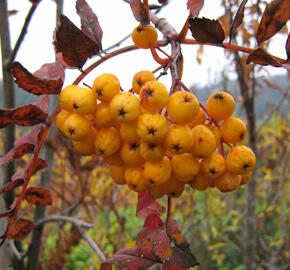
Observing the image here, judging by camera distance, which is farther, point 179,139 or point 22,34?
point 22,34

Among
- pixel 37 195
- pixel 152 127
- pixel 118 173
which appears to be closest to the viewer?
pixel 152 127

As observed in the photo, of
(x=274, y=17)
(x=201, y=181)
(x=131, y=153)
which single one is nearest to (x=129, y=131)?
(x=131, y=153)

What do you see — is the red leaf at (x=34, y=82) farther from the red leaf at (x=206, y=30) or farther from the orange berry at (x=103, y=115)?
the red leaf at (x=206, y=30)

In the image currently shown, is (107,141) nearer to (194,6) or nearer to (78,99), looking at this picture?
(78,99)

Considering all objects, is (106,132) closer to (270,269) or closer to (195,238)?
(270,269)

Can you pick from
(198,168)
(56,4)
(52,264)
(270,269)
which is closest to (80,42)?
(198,168)

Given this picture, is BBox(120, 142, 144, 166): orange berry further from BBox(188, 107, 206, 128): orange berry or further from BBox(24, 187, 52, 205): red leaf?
BBox(24, 187, 52, 205): red leaf

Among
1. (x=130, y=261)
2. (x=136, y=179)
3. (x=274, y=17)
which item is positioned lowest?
(x=130, y=261)
